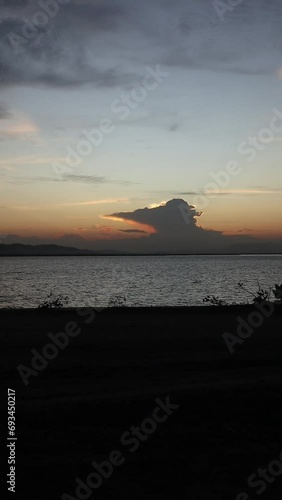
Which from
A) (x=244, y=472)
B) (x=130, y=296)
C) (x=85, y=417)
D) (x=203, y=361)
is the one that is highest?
(x=130, y=296)

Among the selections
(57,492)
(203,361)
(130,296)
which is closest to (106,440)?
(57,492)

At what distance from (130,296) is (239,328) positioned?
3387 centimetres

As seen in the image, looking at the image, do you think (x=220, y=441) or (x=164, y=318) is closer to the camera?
(x=220, y=441)

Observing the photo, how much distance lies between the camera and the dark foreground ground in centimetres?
640

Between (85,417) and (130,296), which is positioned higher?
(130,296)

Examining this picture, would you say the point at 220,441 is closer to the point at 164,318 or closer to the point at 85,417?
the point at 85,417

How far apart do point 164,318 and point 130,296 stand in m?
30.8

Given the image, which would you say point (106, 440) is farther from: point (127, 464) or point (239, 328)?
point (239, 328)

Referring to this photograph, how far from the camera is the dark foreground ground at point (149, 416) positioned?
6398 millimetres

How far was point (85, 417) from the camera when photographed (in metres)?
8.15

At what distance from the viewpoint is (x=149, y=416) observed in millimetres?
8281

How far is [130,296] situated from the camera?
51969mm

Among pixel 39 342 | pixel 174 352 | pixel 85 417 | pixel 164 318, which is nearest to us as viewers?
pixel 85 417

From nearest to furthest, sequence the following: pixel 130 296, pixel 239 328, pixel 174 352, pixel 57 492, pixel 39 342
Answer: pixel 57 492 < pixel 174 352 < pixel 39 342 < pixel 239 328 < pixel 130 296
